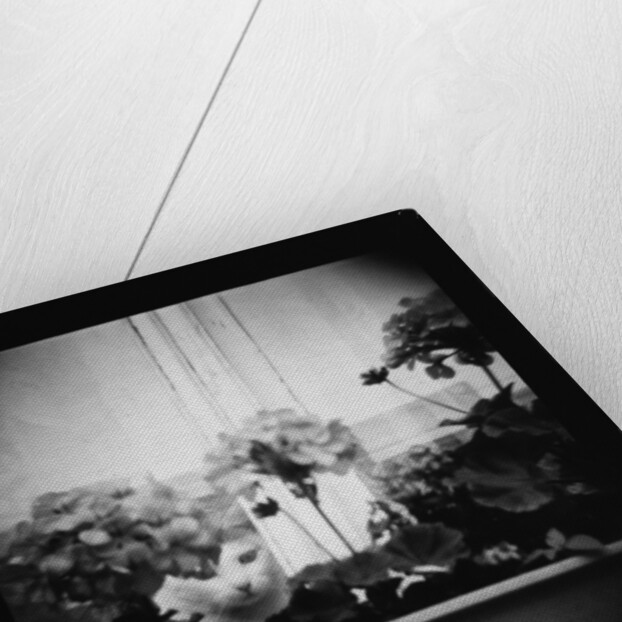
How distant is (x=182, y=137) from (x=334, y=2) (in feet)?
0.77

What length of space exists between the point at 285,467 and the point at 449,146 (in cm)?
35

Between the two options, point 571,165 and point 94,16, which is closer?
point 571,165

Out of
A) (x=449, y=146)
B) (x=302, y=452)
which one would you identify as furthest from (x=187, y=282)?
(x=449, y=146)

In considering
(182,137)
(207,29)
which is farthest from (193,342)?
(207,29)

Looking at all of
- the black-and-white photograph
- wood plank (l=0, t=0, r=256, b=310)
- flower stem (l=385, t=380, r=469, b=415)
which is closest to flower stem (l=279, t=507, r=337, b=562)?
the black-and-white photograph

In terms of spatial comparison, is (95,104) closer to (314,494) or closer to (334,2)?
(334,2)

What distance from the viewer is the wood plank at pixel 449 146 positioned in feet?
2.13

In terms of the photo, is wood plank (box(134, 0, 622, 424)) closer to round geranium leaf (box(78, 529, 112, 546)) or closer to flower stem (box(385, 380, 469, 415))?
flower stem (box(385, 380, 469, 415))

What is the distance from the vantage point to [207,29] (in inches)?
34.3

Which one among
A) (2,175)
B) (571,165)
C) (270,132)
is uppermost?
(571,165)

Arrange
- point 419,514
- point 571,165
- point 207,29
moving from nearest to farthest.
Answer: point 419,514, point 571,165, point 207,29

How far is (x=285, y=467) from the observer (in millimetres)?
515

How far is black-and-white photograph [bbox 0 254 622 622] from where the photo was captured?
467mm

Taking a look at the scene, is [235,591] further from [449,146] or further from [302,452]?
[449,146]
